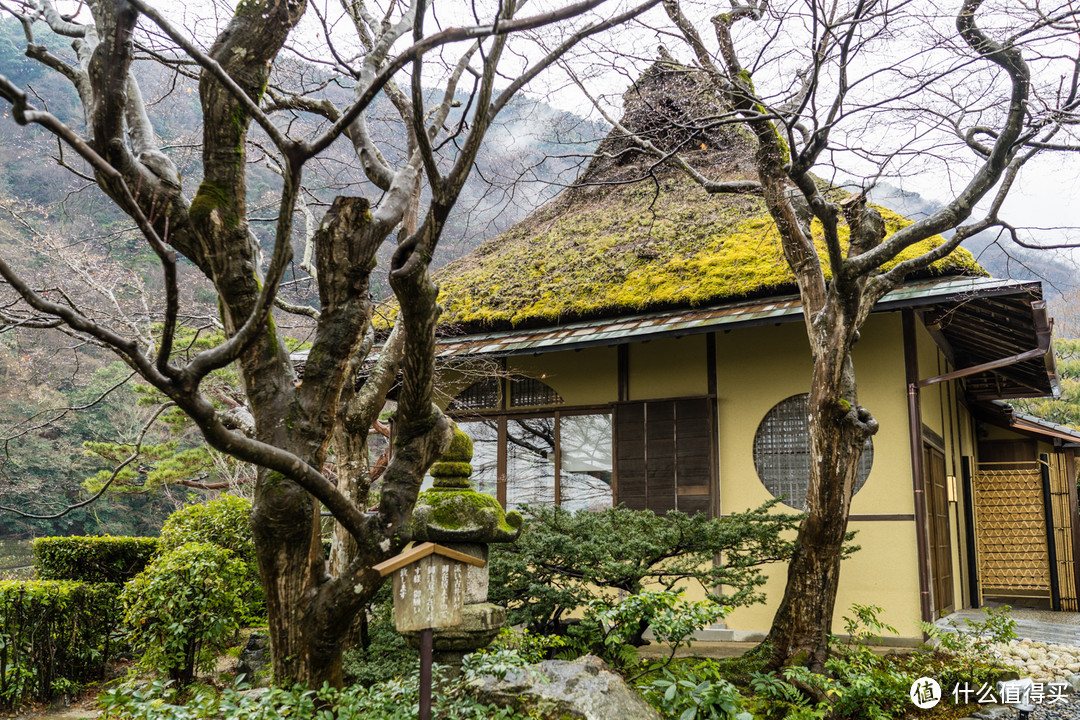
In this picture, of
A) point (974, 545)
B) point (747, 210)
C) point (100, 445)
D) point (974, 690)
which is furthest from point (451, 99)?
point (100, 445)

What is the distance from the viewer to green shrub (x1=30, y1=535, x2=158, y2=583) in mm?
8289

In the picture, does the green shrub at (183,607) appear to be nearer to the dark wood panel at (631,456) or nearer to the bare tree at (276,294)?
the bare tree at (276,294)

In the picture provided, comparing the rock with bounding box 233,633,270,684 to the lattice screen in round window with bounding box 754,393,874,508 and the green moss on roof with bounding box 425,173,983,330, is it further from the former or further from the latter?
the lattice screen in round window with bounding box 754,393,874,508

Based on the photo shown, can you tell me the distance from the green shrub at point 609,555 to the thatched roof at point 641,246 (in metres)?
2.46

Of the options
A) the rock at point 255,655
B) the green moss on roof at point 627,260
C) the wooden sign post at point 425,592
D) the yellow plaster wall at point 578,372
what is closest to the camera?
the wooden sign post at point 425,592

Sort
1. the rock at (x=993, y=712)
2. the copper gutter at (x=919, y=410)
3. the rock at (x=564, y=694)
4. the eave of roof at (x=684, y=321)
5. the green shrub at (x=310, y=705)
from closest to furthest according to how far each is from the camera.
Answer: the green shrub at (x=310, y=705)
the rock at (x=564, y=694)
the rock at (x=993, y=712)
the eave of roof at (x=684, y=321)
the copper gutter at (x=919, y=410)

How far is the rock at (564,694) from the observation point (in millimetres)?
3449

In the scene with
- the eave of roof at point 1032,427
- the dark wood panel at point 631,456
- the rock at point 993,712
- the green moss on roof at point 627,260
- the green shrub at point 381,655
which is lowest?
the rock at point 993,712

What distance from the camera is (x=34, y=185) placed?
773 inches

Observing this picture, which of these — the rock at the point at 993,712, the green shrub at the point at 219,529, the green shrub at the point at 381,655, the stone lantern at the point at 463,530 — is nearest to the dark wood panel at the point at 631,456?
the green shrub at the point at 381,655

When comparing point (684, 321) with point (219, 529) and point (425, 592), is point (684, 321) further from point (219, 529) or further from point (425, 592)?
point (219, 529)

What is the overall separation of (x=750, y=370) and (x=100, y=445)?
10.7m

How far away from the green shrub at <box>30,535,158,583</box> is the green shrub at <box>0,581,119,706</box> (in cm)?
100

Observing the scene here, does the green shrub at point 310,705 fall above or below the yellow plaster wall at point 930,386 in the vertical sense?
below
